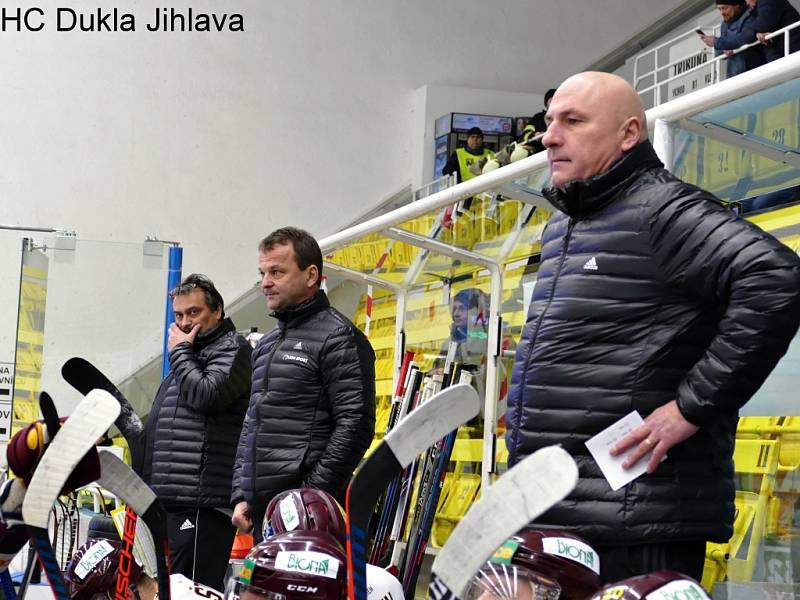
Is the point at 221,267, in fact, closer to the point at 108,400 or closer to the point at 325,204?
the point at 325,204

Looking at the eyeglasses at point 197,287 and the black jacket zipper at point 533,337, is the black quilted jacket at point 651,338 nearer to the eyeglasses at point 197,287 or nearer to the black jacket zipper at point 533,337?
the black jacket zipper at point 533,337

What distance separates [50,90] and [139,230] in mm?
1598

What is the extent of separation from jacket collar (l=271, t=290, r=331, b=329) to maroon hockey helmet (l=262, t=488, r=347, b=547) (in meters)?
0.85

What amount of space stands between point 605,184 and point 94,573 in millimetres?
1936

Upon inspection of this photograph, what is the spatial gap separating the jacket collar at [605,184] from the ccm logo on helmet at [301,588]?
2.89 ft

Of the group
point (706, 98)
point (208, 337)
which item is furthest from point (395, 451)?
point (208, 337)

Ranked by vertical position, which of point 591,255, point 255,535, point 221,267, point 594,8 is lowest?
point 255,535

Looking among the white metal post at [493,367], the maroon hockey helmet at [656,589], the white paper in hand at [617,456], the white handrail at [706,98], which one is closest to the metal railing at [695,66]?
the white metal post at [493,367]

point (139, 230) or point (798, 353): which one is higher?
point (139, 230)

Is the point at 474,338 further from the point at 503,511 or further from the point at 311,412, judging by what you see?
the point at 503,511

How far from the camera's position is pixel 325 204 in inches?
492

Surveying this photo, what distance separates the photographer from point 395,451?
1672mm

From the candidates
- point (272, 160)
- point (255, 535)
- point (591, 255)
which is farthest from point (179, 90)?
point (591, 255)

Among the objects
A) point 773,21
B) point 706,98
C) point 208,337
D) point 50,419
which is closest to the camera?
point 50,419
